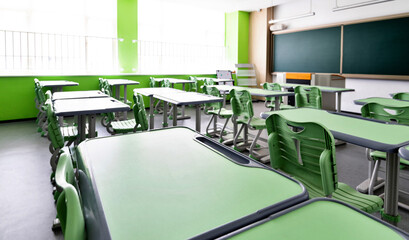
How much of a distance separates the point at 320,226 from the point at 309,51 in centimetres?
770

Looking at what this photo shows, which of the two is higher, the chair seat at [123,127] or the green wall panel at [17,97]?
the green wall panel at [17,97]

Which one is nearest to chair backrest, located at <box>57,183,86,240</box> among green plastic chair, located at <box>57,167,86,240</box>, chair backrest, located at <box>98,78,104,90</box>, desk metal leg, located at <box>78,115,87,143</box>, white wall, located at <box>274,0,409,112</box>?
green plastic chair, located at <box>57,167,86,240</box>

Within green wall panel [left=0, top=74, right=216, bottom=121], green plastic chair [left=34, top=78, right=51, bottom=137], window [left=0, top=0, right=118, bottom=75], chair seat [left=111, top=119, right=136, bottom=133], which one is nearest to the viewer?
chair seat [left=111, top=119, right=136, bottom=133]

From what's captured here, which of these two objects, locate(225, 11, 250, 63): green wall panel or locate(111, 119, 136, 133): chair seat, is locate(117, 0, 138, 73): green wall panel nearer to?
locate(225, 11, 250, 63): green wall panel

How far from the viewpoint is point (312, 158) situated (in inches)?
58.2

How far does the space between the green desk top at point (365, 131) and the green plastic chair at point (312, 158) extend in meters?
0.26

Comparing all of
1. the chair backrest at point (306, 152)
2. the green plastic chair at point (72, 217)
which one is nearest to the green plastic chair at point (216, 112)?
the chair backrest at point (306, 152)

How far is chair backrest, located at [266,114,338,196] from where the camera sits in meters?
1.34

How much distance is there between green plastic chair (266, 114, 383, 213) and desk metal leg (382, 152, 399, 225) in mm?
170

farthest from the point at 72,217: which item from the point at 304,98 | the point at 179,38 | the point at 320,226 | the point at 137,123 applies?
the point at 179,38

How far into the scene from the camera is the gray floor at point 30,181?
204 cm

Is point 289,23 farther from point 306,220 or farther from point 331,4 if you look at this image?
point 306,220

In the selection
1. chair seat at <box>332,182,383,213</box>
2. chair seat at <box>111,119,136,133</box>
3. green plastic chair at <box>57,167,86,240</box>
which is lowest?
chair seat at <box>332,182,383,213</box>

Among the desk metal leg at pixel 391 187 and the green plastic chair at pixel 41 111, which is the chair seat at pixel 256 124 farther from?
the green plastic chair at pixel 41 111
